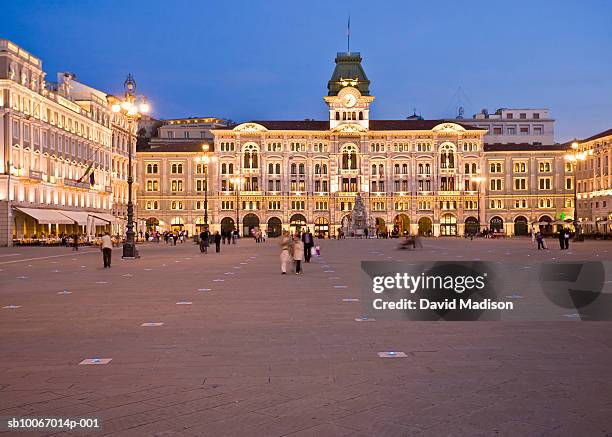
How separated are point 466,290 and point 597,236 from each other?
6733cm

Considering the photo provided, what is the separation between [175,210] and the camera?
362 feet

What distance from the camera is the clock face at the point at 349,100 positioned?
108812 mm

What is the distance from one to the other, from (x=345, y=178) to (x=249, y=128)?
17.4 m

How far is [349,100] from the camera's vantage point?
357 ft

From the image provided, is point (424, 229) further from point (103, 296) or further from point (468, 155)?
point (103, 296)

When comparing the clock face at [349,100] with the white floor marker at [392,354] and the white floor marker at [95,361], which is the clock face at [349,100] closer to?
the white floor marker at [392,354]

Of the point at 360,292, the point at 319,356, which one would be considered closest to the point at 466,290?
the point at 360,292

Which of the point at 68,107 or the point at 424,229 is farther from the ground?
the point at 68,107

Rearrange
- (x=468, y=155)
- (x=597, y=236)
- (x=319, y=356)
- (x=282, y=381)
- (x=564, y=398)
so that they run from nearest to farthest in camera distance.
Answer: (x=564, y=398) → (x=282, y=381) → (x=319, y=356) → (x=597, y=236) → (x=468, y=155)

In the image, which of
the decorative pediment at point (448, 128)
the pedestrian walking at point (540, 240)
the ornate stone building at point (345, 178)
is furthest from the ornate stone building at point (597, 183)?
the pedestrian walking at point (540, 240)

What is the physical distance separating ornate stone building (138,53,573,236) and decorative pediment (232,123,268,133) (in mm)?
752

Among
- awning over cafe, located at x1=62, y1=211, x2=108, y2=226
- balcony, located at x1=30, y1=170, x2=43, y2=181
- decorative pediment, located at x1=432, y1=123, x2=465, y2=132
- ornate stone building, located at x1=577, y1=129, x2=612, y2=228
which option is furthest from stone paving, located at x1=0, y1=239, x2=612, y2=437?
decorative pediment, located at x1=432, y1=123, x2=465, y2=132

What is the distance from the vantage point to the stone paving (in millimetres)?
5848

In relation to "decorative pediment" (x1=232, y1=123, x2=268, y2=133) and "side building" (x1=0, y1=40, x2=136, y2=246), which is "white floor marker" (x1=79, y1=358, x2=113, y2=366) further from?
"decorative pediment" (x1=232, y1=123, x2=268, y2=133)
